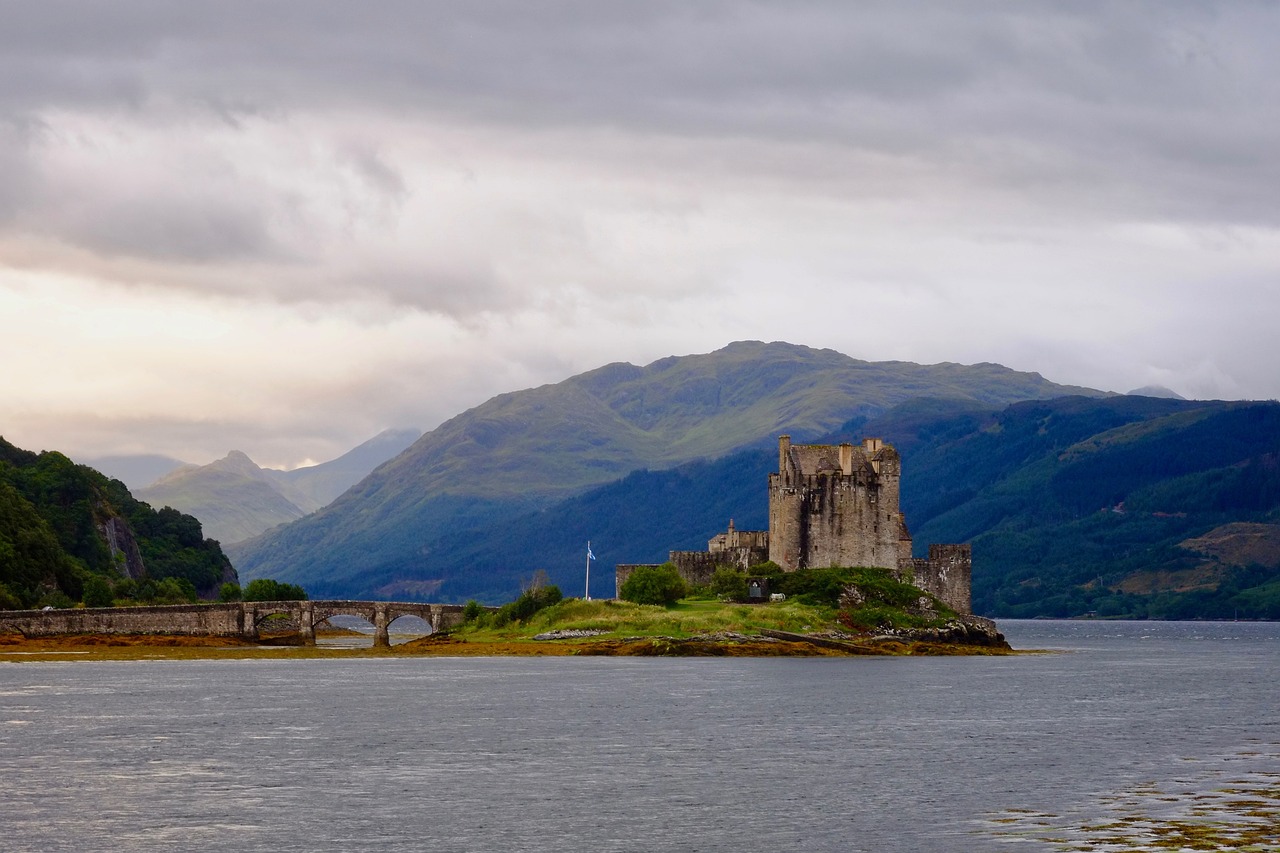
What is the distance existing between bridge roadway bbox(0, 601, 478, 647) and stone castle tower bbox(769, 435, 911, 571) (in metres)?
35.2

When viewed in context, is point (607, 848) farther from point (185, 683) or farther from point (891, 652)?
point (891, 652)

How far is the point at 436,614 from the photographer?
15688 cm

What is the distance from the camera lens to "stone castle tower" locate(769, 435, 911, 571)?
13100 cm

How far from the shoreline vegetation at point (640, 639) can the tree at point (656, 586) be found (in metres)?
1.16

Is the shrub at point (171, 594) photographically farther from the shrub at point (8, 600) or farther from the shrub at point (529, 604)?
the shrub at point (529, 604)

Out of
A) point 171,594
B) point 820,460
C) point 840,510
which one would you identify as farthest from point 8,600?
point 840,510

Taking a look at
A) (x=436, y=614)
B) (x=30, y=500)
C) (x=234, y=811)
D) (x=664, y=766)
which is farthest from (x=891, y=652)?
(x=30, y=500)

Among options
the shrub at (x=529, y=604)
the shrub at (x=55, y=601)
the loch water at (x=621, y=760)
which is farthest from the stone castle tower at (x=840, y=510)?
the shrub at (x=55, y=601)

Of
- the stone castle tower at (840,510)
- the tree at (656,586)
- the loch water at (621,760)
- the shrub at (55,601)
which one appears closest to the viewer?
the loch water at (621,760)

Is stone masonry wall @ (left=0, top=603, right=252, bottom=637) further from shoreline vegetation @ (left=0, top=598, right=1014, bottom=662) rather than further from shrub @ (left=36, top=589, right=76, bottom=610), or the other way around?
shrub @ (left=36, top=589, right=76, bottom=610)

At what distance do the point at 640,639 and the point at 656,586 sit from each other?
8.52 metres

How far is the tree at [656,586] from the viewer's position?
13200cm

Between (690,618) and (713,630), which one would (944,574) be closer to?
(713,630)

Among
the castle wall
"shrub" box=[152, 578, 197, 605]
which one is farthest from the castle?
"shrub" box=[152, 578, 197, 605]
